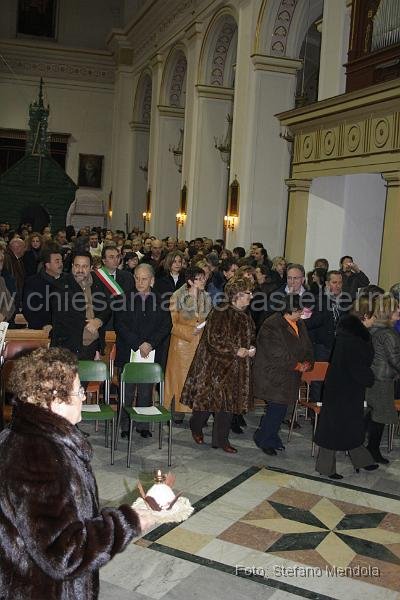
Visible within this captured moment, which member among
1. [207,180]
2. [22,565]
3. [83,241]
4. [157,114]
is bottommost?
[22,565]

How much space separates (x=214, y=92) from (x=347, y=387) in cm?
1521

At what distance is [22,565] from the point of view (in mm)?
2344

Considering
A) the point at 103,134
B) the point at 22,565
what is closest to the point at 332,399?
the point at 22,565

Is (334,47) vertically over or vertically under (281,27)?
under

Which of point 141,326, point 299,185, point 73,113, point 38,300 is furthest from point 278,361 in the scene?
point 73,113

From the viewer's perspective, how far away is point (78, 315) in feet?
22.7

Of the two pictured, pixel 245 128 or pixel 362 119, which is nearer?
pixel 362 119

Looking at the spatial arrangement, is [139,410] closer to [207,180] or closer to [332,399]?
[332,399]

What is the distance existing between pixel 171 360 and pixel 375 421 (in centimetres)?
225

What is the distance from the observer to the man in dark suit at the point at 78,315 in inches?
271

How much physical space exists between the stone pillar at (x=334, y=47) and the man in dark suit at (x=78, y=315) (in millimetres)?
7558

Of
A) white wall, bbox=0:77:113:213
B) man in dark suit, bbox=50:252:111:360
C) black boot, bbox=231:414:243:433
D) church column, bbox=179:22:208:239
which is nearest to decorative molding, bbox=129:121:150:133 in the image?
white wall, bbox=0:77:113:213

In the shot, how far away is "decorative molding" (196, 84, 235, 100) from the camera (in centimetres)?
1950

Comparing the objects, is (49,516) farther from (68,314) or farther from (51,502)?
(68,314)
